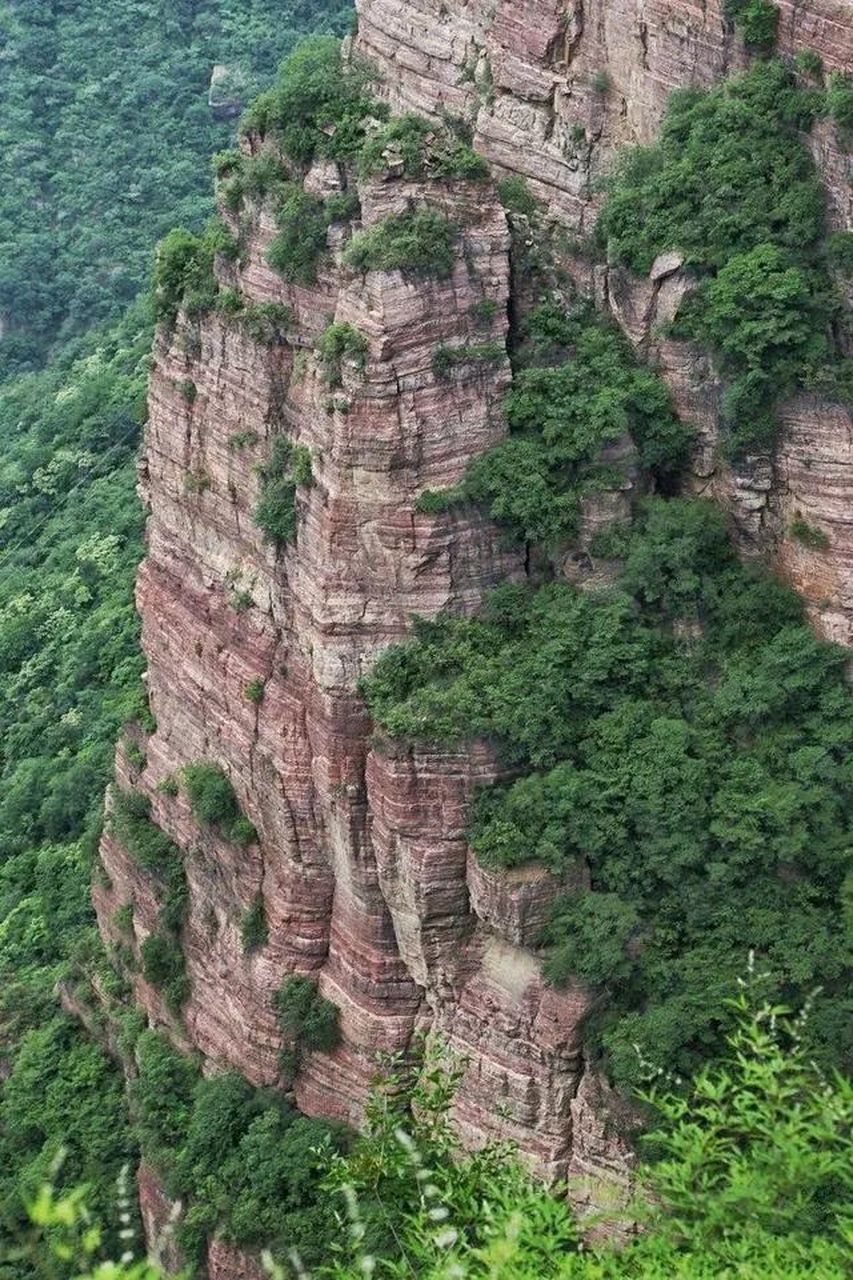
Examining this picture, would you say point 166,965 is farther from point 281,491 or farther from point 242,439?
point 242,439

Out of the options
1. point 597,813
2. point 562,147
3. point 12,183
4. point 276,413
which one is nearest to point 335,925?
point 597,813

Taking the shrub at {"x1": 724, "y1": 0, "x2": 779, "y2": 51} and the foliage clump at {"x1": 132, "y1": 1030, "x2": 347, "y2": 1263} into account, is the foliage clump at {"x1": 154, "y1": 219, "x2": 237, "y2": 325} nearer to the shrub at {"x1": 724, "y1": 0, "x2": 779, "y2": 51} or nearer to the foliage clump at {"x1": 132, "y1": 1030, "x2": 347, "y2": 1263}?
the shrub at {"x1": 724, "y1": 0, "x2": 779, "y2": 51}

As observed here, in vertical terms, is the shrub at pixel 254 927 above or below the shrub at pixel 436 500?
below

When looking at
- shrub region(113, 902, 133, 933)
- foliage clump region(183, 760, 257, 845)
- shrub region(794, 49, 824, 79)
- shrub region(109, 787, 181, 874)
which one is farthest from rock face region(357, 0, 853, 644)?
shrub region(113, 902, 133, 933)

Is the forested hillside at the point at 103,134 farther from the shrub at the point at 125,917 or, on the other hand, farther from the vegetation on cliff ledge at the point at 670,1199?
the vegetation on cliff ledge at the point at 670,1199

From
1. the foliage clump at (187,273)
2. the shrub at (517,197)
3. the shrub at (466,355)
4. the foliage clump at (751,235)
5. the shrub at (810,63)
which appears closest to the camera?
the shrub at (810,63)

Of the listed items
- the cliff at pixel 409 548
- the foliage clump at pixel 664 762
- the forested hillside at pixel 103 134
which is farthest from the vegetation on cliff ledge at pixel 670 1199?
the forested hillside at pixel 103 134

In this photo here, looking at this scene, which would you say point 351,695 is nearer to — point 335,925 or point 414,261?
point 335,925
